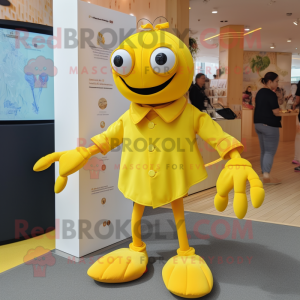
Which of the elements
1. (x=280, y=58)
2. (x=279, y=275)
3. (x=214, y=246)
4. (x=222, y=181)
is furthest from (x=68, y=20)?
(x=280, y=58)

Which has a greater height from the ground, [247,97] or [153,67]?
[247,97]

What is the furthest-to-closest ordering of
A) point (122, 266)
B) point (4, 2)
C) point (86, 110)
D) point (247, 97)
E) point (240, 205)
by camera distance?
point (247, 97) → point (4, 2) → point (86, 110) → point (122, 266) → point (240, 205)

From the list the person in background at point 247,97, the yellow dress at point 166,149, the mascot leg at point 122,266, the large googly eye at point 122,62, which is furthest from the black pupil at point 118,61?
the person in background at point 247,97

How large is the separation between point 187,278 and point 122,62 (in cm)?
123

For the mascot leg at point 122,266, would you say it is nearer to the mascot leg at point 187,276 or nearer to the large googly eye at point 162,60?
the mascot leg at point 187,276

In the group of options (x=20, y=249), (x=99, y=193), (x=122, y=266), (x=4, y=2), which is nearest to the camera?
(x=122, y=266)

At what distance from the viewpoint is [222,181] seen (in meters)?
1.84

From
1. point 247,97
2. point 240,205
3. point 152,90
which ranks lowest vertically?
point 240,205

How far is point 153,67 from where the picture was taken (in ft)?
6.23

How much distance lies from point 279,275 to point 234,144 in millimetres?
895

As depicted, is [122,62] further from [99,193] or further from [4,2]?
[4,2]

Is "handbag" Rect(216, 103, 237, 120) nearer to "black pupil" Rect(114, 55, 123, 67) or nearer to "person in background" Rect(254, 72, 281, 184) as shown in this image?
"person in background" Rect(254, 72, 281, 184)

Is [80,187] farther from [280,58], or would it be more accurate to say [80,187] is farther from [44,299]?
[280,58]

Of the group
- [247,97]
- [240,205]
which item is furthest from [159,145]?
[247,97]
